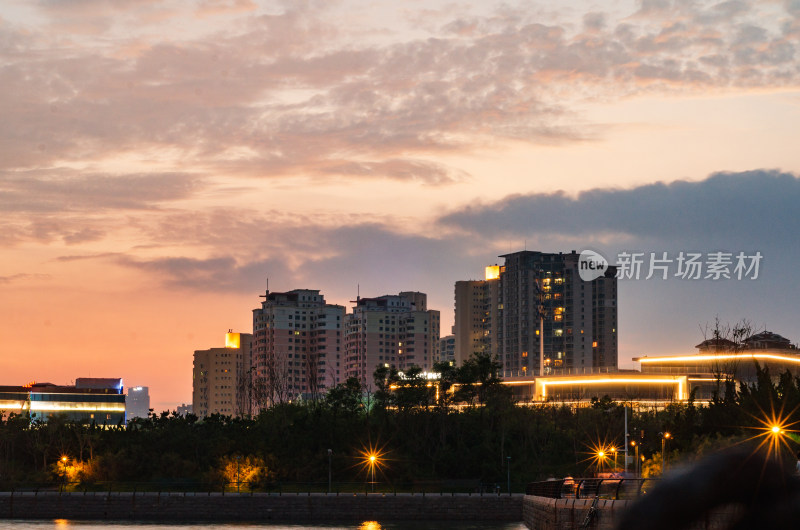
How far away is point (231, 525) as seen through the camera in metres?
83.1

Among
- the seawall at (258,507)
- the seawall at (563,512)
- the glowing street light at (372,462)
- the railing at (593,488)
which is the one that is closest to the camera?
the railing at (593,488)

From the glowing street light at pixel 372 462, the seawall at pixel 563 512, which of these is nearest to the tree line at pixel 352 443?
the glowing street light at pixel 372 462

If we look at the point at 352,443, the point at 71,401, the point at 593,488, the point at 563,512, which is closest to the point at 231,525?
the point at 352,443

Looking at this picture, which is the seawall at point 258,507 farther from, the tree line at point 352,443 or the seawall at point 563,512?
the seawall at point 563,512

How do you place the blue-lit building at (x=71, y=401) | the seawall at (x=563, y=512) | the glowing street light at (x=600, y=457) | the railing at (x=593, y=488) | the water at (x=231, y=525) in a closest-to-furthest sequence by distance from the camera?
the railing at (x=593, y=488) < the seawall at (x=563, y=512) < the water at (x=231, y=525) < the glowing street light at (x=600, y=457) < the blue-lit building at (x=71, y=401)

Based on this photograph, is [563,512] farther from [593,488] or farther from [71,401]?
[71,401]

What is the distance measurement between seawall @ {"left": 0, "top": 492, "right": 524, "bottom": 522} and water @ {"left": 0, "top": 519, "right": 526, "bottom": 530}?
5.60 feet

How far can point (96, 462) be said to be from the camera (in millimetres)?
101875

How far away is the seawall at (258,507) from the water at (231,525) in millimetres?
1706

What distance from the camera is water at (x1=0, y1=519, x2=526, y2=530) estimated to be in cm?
7831

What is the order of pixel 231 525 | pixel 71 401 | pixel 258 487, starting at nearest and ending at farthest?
pixel 231 525
pixel 258 487
pixel 71 401

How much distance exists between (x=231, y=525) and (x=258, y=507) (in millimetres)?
6064

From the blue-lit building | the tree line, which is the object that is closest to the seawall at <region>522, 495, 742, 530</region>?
the tree line

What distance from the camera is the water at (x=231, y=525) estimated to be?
7831 centimetres
